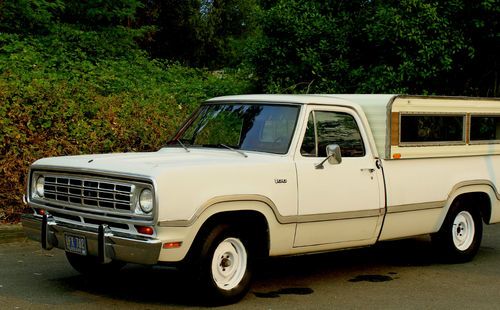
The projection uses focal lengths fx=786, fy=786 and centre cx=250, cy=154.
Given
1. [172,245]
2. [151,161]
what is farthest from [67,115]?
[172,245]

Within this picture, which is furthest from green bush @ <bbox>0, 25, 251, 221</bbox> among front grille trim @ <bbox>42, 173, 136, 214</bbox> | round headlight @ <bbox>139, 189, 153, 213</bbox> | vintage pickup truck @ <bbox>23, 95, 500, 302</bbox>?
round headlight @ <bbox>139, 189, 153, 213</bbox>

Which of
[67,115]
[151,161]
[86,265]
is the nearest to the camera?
[151,161]

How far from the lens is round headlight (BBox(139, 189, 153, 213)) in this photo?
6340 millimetres

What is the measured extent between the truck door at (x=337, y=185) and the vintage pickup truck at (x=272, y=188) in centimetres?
1

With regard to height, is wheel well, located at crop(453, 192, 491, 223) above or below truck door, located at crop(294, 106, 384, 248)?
below

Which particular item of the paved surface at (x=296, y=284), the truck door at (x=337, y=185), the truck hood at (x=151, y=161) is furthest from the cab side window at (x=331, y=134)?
the paved surface at (x=296, y=284)

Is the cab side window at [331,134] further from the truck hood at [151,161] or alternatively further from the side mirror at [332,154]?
the truck hood at [151,161]

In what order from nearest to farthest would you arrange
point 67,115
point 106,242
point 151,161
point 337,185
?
point 106,242, point 151,161, point 337,185, point 67,115

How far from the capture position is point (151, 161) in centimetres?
682

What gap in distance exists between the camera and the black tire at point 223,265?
661 centimetres

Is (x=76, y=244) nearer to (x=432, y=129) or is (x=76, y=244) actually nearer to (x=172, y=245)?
(x=172, y=245)

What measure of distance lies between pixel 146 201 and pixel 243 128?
1816mm

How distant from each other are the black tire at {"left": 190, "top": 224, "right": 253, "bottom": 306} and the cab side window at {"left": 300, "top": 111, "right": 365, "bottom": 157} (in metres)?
1.18

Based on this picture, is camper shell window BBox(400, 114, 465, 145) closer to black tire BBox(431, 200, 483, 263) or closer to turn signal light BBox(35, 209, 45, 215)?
black tire BBox(431, 200, 483, 263)
